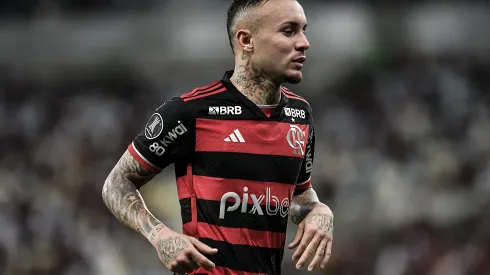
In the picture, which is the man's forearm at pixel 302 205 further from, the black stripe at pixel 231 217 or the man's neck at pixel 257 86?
the man's neck at pixel 257 86

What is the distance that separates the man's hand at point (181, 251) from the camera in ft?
13.6

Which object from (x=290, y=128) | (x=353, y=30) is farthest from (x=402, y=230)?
(x=290, y=128)

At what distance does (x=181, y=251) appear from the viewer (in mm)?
4176

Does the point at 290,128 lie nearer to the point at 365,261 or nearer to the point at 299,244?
the point at 299,244

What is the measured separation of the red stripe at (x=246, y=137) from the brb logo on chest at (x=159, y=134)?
0.33 ft

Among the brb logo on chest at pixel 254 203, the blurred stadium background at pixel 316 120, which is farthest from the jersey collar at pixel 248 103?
the blurred stadium background at pixel 316 120

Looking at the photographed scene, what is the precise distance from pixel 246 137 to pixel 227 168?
0.19m

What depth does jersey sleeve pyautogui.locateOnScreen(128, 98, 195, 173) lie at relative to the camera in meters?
4.52

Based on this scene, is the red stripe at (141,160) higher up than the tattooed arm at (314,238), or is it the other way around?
the red stripe at (141,160)

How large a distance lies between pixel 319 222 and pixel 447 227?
7269 mm

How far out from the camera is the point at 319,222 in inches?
181

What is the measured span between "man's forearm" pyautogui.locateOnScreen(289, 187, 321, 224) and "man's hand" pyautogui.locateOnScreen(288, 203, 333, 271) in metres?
0.23

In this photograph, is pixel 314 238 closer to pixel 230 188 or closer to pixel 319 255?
pixel 319 255

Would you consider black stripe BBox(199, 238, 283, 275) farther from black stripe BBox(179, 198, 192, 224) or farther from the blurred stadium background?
the blurred stadium background
